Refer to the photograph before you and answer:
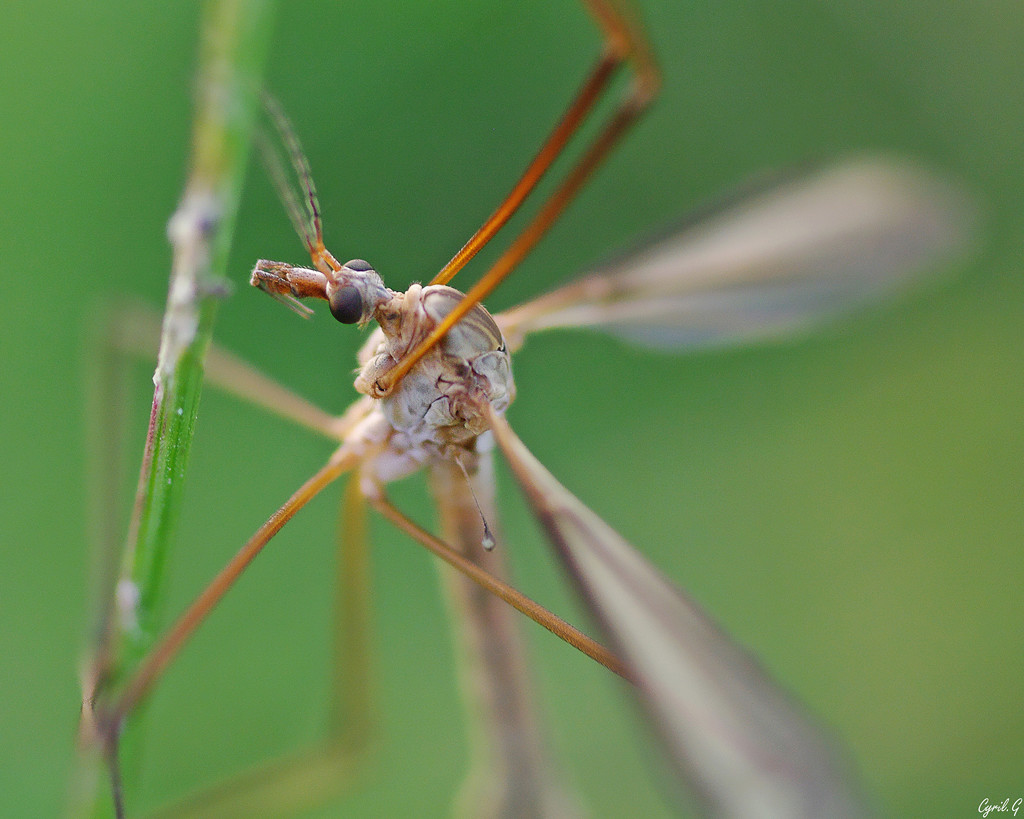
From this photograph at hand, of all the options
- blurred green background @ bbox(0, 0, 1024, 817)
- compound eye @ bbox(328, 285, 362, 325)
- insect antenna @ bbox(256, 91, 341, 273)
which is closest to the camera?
insect antenna @ bbox(256, 91, 341, 273)

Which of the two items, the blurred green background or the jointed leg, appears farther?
the blurred green background

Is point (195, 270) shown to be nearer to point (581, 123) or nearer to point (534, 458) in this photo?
point (581, 123)

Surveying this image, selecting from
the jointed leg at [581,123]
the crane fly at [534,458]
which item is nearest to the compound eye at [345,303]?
the crane fly at [534,458]

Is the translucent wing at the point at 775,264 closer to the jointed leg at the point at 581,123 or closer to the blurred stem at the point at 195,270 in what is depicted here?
the jointed leg at the point at 581,123

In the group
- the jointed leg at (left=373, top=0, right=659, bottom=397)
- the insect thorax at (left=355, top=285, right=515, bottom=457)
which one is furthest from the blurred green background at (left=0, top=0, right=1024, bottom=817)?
the jointed leg at (left=373, top=0, right=659, bottom=397)

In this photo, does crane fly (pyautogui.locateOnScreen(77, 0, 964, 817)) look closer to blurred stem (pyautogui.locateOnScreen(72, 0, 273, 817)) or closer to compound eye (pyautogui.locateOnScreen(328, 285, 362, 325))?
compound eye (pyautogui.locateOnScreen(328, 285, 362, 325))

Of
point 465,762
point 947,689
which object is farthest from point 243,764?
point 947,689

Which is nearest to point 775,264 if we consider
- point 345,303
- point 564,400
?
point 345,303
